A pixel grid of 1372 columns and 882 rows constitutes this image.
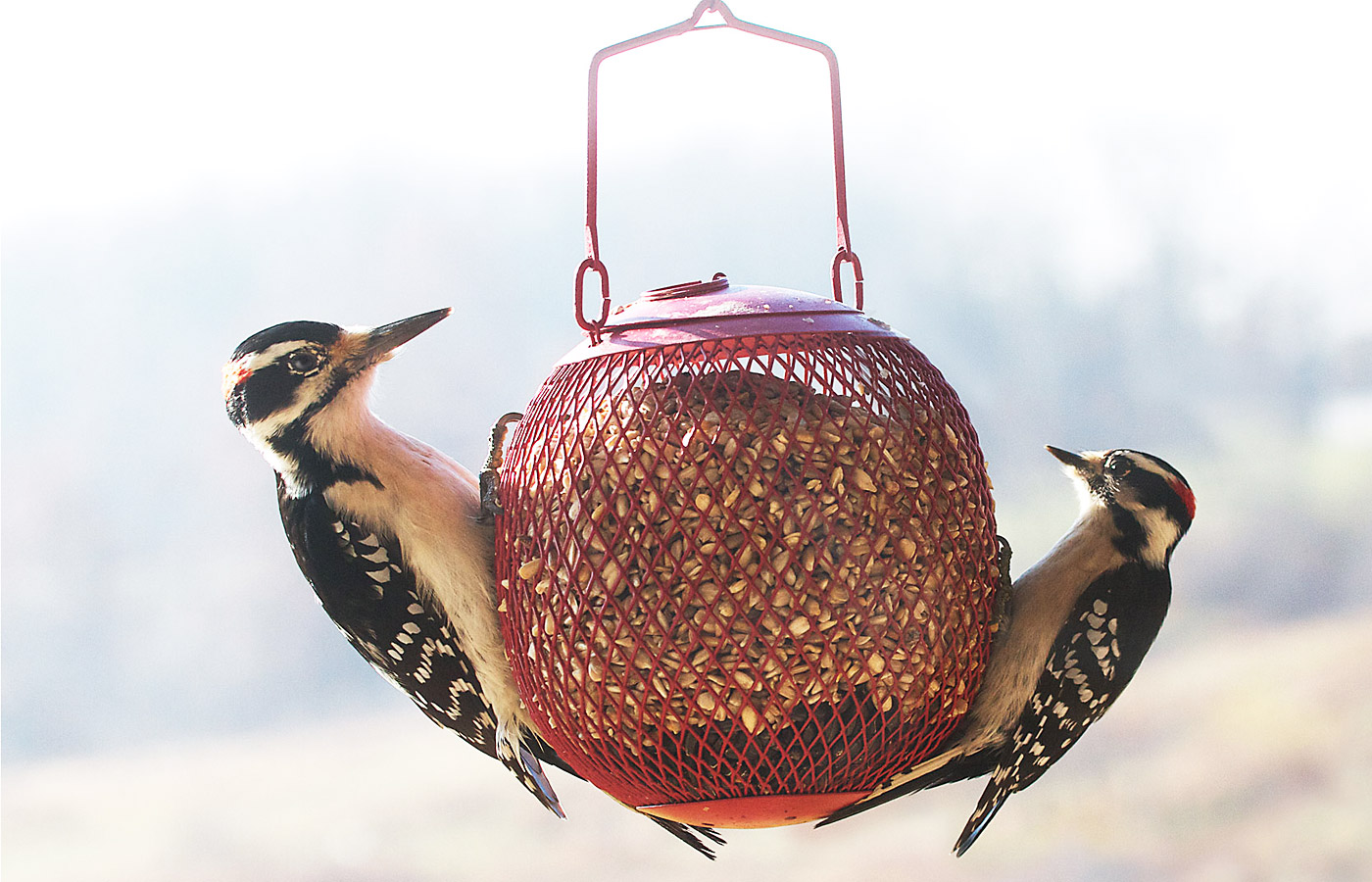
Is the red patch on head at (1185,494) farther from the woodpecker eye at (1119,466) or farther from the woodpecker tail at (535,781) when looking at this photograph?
the woodpecker tail at (535,781)

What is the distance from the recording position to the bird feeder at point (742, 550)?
3.19 feet

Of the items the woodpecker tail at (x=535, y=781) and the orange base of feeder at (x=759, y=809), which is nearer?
the orange base of feeder at (x=759, y=809)

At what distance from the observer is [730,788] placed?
1061mm

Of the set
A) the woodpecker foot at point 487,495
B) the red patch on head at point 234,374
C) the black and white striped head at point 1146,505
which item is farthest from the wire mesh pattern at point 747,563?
the red patch on head at point 234,374

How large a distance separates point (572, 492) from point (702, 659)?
0.18 m

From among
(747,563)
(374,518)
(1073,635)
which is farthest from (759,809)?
(374,518)

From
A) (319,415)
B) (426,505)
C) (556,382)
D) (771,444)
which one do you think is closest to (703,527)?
(771,444)

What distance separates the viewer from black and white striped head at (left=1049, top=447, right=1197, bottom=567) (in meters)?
1.23

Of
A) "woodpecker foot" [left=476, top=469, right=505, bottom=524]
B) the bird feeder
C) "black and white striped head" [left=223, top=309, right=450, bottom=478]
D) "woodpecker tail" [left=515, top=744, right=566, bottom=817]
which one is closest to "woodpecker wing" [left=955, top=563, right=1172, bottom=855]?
the bird feeder

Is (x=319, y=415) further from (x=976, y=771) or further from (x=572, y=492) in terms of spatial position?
(x=976, y=771)

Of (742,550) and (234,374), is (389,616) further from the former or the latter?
(742,550)

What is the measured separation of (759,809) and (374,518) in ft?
1.56

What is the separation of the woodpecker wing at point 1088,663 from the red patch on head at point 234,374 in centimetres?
85

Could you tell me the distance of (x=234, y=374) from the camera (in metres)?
1.24
